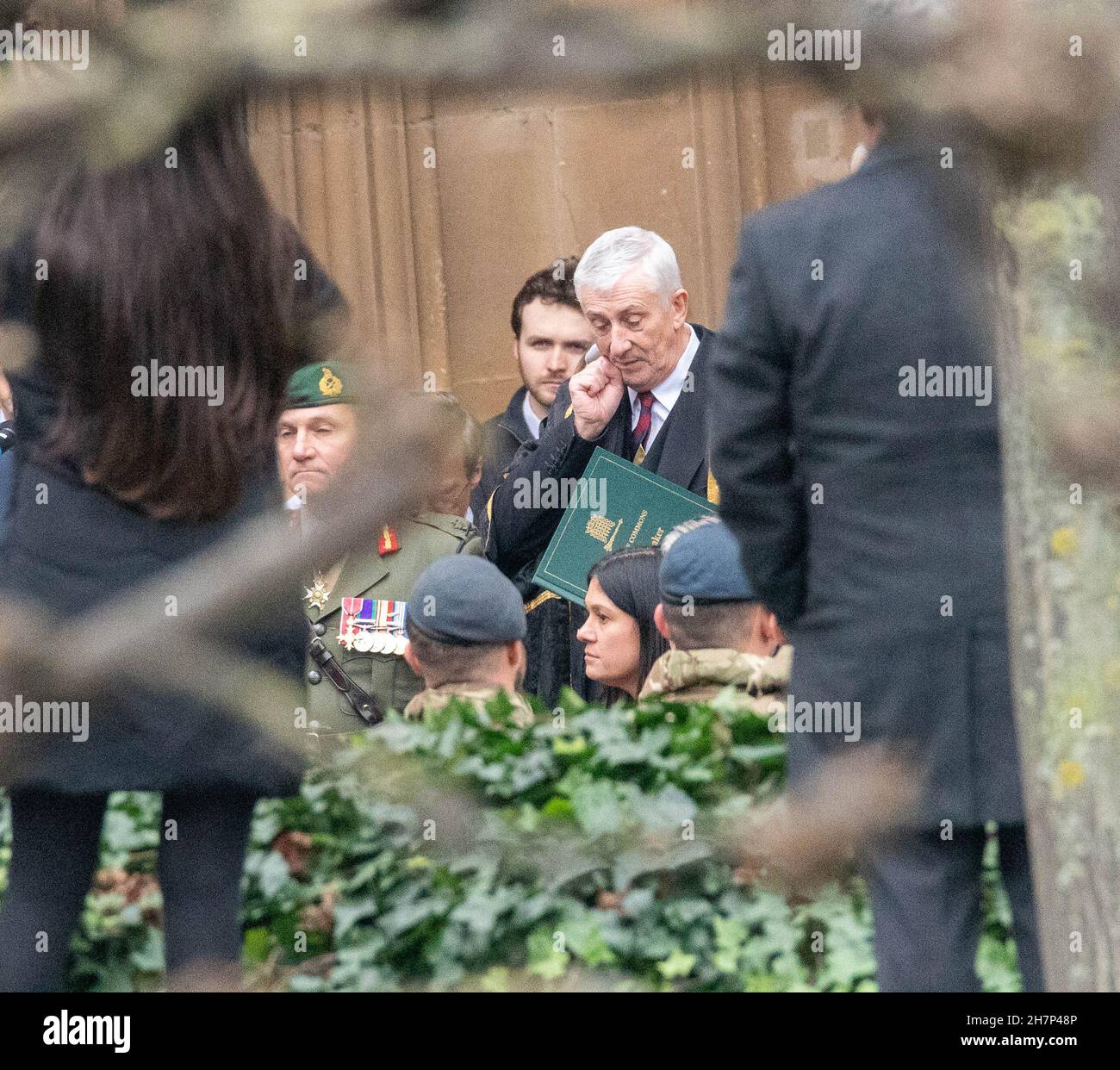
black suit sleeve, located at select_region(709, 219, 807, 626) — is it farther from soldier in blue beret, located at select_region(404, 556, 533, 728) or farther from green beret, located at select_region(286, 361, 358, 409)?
soldier in blue beret, located at select_region(404, 556, 533, 728)

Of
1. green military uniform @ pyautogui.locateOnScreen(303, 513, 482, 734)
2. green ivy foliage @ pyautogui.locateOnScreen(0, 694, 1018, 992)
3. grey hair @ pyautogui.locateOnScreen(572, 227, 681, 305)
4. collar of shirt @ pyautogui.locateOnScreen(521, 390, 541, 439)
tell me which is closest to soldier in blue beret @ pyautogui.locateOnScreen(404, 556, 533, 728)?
green ivy foliage @ pyautogui.locateOnScreen(0, 694, 1018, 992)

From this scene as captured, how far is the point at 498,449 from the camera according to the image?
17.9ft

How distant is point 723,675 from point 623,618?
581 millimetres

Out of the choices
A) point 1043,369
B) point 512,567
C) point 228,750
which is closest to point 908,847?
point 1043,369

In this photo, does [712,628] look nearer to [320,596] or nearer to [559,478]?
[559,478]

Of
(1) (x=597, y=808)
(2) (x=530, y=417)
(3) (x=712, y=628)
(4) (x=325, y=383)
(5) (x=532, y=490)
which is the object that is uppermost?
(2) (x=530, y=417)

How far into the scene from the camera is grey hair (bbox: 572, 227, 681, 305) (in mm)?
4680

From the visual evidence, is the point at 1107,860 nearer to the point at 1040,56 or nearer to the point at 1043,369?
the point at 1043,369

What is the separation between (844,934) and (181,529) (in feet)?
4.34

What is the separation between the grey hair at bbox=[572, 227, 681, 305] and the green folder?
23.1 inches

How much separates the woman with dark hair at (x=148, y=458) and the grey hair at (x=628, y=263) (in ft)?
6.23

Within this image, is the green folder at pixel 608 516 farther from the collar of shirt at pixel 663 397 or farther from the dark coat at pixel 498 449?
the dark coat at pixel 498 449

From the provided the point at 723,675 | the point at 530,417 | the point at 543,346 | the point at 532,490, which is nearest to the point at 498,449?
the point at 530,417
